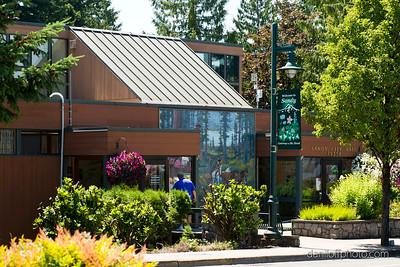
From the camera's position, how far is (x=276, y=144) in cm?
2419

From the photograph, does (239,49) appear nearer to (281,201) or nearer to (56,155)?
(281,201)

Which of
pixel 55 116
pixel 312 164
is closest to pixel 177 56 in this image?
pixel 312 164

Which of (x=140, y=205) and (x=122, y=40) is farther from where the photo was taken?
(x=122, y=40)

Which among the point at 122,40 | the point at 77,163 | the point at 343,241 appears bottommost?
the point at 343,241

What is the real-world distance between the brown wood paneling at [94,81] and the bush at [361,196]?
299 inches

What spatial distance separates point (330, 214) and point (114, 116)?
7.19m

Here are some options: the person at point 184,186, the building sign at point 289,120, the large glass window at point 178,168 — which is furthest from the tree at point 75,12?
the building sign at point 289,120

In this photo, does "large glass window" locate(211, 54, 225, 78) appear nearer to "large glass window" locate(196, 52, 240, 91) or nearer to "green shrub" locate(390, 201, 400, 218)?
"large glass window" locate(196, 52, 240, 91)

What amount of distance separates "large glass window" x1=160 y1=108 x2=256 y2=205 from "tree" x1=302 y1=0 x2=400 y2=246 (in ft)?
21.0

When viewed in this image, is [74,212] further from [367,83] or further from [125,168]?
[367,83]

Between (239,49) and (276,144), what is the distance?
657 inches

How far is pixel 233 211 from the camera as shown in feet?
71.8

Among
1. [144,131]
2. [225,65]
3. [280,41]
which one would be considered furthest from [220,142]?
[280,41]

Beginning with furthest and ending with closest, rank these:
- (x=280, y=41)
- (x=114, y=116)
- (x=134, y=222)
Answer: (x=280, y=41)
(x=114, y=116)
(x=134, y=222)
